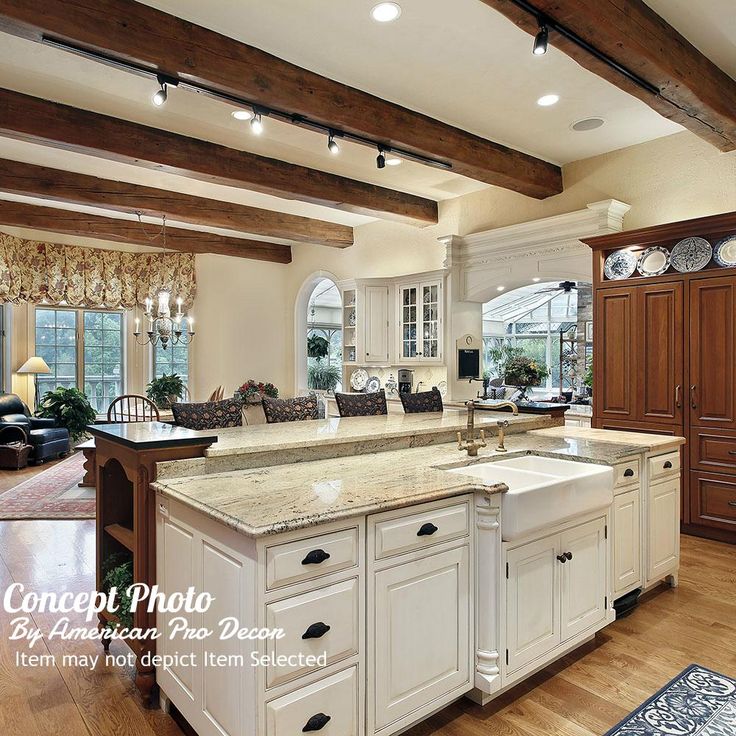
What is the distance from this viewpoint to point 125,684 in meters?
2.31

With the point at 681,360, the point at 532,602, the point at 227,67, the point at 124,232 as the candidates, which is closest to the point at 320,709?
the point at 532,602

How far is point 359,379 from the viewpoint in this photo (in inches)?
294

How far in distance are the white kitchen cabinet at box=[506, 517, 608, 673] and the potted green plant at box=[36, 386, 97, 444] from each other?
673cm

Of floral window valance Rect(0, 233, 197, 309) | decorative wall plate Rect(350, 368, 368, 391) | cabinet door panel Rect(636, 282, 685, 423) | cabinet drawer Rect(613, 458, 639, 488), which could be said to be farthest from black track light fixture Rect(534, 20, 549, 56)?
floral window valance Rect(0, 233, 197, 309)

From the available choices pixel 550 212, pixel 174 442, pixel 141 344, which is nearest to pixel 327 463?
pixel 174 442

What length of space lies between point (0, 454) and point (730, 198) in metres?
7.78

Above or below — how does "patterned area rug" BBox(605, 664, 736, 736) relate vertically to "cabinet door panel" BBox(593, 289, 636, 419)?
below

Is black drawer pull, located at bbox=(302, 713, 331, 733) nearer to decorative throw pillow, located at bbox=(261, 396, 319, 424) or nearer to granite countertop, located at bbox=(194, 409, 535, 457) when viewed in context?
granite countertop, located at bbox=(194, 409, 535, 457)

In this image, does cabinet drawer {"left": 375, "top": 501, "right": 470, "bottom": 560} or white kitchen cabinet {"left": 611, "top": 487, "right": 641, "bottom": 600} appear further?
white kitchen cabinet {"left": 611, "top": 487, "right": 641, "bottom": 600}

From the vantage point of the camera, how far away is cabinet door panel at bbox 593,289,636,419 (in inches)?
174

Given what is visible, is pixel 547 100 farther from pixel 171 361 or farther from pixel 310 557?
A: pixel 171 361

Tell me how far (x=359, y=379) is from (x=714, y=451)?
4363mm

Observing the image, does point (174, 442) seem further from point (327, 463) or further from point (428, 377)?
point (428, 377)

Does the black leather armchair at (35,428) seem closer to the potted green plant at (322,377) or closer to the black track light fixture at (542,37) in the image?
the potted green plant at (322,377)
